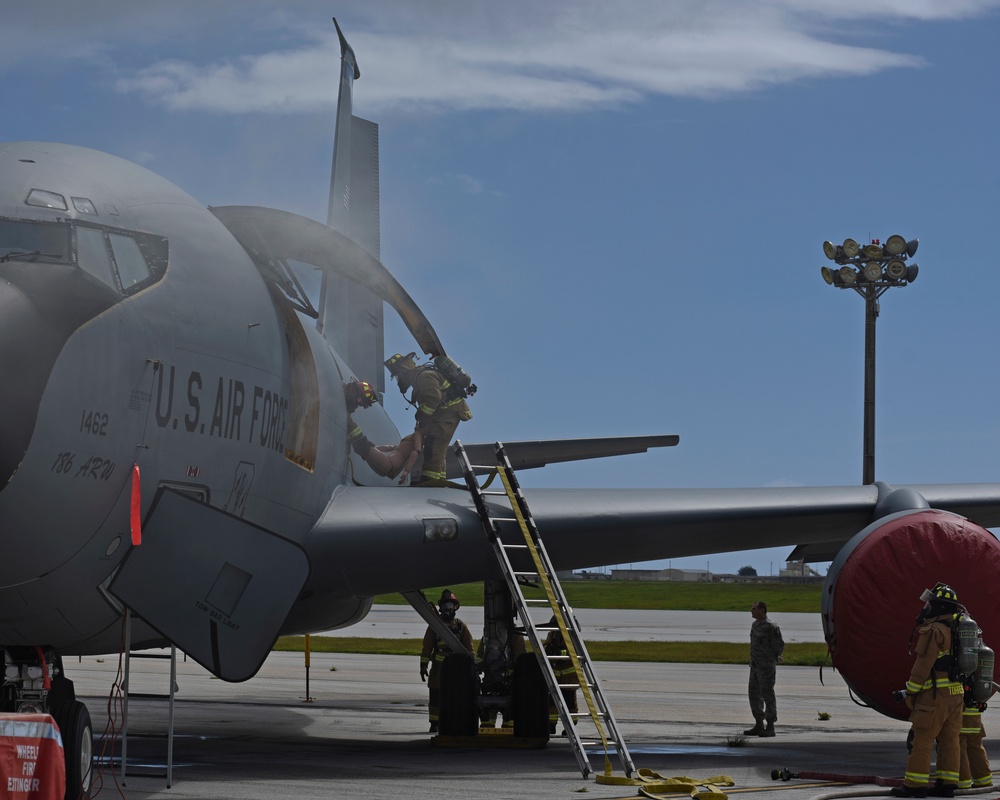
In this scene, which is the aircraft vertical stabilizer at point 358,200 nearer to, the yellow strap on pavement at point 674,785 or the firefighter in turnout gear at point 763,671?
the firefighter in turnout gear at point 763,671

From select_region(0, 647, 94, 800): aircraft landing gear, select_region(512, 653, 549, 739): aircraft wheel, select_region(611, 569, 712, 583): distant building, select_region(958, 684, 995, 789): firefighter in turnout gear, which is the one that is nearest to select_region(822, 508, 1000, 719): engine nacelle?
select_region(958, 684, 995, 789): firefighter in turnout gear

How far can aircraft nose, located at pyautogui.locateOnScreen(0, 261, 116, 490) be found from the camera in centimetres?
798

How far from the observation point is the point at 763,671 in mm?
16953

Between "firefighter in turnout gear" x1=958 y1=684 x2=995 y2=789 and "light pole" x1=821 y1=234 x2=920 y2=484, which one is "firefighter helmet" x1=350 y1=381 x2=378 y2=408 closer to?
"firefighter in turnout gear" x1=958 y1=684 x2=995 y2=789

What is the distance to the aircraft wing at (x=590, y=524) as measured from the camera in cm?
1199

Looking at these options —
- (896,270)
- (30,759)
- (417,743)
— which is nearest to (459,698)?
(417,743)

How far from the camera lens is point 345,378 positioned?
13.9 m

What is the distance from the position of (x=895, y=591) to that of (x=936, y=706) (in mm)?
1657

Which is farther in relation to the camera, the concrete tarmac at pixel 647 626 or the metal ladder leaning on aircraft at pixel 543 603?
the concrete tarmac at pixel 647 626

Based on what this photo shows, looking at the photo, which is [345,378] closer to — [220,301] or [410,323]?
[410,323]

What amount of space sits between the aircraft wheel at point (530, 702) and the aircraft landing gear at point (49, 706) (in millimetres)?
5813

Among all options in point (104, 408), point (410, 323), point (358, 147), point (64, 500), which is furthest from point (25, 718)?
point (358, 147)

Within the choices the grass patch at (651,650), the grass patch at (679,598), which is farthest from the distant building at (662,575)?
the grass patch at (651,650)

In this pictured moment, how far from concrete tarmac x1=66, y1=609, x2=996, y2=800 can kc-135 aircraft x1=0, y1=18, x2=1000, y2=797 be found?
1.32 meters
